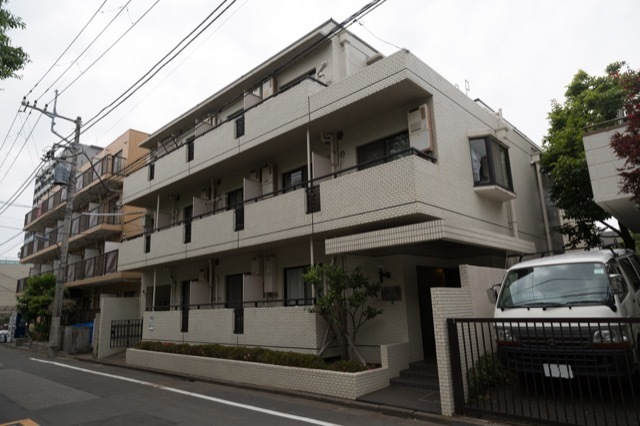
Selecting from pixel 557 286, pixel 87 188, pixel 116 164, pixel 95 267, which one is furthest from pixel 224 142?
pixel 87 188

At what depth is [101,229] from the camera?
76.2 ft

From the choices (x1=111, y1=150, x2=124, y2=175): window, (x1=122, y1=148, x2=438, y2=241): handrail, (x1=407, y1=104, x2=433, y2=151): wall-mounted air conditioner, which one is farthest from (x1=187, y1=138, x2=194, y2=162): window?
(x1=111, y1=150, x2=124, y2=175): window

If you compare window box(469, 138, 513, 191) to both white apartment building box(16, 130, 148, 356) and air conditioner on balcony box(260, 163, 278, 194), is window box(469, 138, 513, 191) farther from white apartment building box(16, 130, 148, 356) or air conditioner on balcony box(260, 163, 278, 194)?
white apartment building box(16, 130, 148, 356)

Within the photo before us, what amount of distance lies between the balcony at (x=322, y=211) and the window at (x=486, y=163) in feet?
7.68

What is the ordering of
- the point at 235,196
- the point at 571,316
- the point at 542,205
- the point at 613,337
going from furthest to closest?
the point at 235,196
the point at 542,205
the point at 571,316
the point at 613,337

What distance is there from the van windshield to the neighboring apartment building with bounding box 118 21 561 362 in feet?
4.87

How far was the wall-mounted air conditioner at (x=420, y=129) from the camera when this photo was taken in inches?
377

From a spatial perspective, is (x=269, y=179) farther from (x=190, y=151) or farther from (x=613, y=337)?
(x=613, y=337)

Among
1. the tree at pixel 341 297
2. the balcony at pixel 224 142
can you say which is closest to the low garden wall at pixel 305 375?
the tree at pixel 341 297

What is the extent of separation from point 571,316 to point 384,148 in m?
5.92

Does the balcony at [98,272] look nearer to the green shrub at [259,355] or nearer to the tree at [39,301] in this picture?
the tree at [39,301]

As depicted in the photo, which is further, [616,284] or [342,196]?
[342,196]

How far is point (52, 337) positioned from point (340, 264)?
1564cm

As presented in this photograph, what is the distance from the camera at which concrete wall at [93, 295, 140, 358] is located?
664 inches
